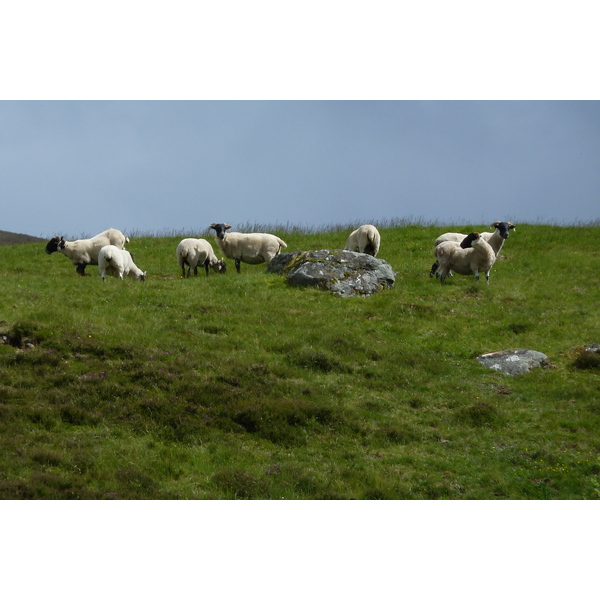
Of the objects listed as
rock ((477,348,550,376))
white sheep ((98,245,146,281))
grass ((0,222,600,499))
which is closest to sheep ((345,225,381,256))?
grass ((0,222,600,499))

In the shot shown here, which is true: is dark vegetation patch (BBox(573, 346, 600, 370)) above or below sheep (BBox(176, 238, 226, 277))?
below

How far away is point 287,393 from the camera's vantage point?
16641 millimetres

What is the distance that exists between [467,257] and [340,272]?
17.5ft

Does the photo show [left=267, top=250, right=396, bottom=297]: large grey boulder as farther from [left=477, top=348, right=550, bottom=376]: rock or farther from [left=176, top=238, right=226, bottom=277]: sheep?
[left=477, top=348, right=550, bottom=376]: rock

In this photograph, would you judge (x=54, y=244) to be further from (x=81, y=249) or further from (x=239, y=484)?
(x=239, y=484)

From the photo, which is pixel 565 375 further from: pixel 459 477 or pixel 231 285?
pixel 231 285

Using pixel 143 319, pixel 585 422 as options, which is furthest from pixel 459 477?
pixel 143 319

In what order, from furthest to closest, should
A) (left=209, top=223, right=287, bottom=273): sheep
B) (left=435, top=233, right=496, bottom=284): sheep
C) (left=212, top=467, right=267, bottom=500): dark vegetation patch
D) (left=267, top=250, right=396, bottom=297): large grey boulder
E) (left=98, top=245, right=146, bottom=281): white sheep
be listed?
(left=209, top=223, right=287, bottom=273): sheep, (left=435, top=233, right=496, bottom=284): sheep, (left=98, top=245, right=146, bottom=281): white sheep, (left=267, top=250, right=396, bottom=297): large grey boulder, (left=212, top=467, right=267, bottom=500): dark vegetation patch

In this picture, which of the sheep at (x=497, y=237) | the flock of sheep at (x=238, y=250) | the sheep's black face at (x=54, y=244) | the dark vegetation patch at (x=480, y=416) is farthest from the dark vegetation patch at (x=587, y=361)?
the sheep's black face at (x=54, y=244)

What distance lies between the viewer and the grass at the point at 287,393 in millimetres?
12641

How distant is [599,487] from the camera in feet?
41.9

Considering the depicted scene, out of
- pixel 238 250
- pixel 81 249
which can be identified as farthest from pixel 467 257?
pixel 81 249

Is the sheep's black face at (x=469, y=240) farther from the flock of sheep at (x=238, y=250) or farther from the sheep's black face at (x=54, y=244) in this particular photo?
the sheep's black face at (x=54, y=244)

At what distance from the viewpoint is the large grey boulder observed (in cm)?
2600
